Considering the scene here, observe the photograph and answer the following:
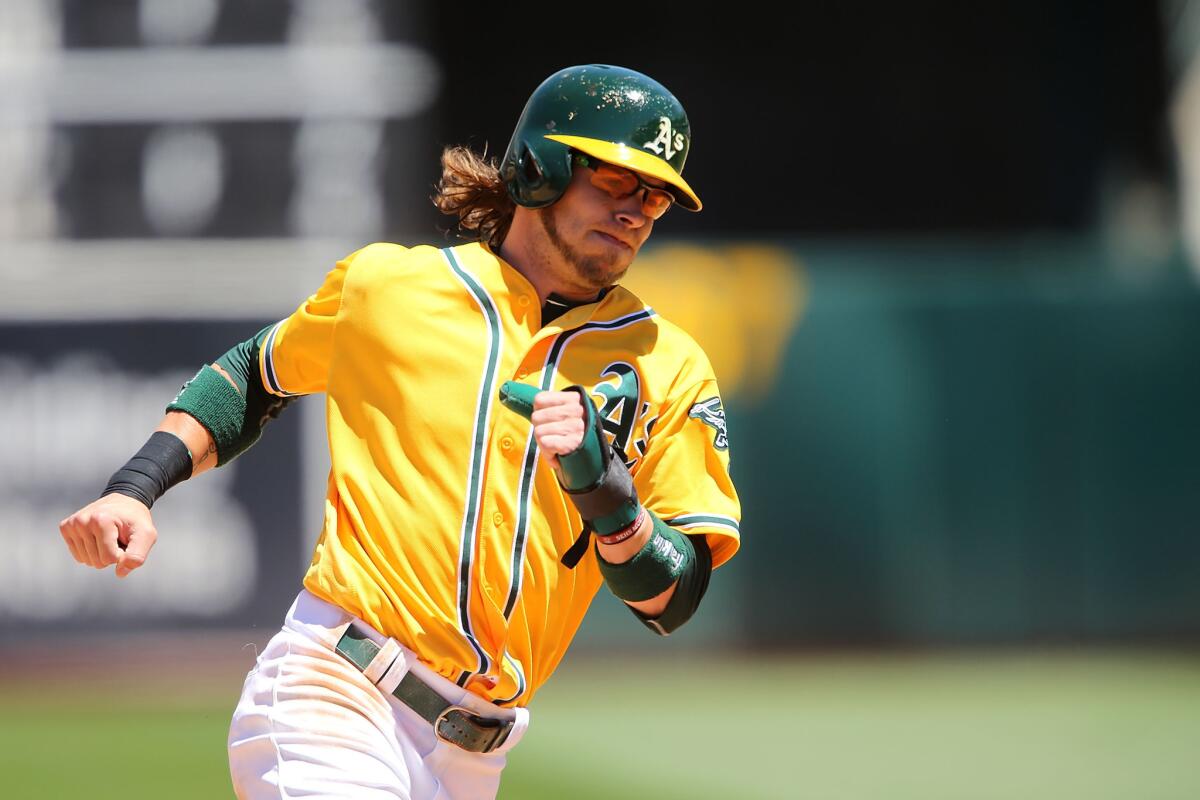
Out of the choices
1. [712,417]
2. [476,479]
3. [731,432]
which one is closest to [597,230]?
[712,417]

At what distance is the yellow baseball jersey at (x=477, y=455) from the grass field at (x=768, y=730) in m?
3.60

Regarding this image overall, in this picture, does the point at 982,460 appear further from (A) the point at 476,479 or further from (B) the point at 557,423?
(B) the point at 557,423

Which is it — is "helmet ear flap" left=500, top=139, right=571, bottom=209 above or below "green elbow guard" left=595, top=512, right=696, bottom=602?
above

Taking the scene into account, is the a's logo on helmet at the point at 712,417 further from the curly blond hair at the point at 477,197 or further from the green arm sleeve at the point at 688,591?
the curly blond hair at the point at 477,197

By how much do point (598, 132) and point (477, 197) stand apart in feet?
1.64

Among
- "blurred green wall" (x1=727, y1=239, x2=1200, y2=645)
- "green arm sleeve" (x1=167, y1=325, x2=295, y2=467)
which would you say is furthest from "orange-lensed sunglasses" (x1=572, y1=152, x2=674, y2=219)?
"blurred green wall" (x1=727, y1=239, x2=1200, y2=645)

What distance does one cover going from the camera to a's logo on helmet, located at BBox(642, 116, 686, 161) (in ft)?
10.1

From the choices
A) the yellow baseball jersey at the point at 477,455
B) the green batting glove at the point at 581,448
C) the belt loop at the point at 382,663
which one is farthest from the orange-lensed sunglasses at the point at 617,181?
the belt loop at the point at 382,663

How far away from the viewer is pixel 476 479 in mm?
2965

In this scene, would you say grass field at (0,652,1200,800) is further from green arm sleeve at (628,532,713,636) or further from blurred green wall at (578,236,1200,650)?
green arm sleeve at (628,532,713,636)

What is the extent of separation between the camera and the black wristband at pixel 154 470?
3.02m

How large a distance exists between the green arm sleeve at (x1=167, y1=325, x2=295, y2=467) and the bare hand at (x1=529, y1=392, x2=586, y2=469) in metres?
0.85

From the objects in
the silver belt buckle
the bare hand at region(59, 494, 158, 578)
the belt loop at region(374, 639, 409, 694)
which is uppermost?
the bare hand at region(59, 494, 158, 578)

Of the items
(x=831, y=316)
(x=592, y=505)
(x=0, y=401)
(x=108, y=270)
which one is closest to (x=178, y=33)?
(x=108, y=270)
